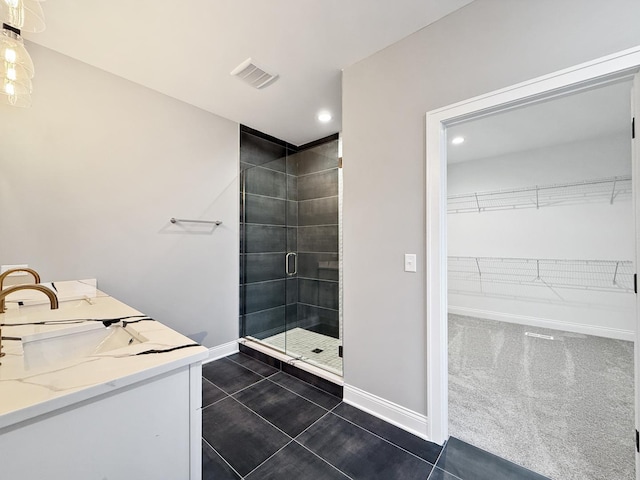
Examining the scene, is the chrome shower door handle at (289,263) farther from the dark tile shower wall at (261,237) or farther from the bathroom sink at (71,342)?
the bathroom sink at (71,342)

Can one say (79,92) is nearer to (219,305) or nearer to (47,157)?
(47,157)

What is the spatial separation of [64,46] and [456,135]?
3.84 m

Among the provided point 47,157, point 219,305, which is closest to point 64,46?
point 47,157

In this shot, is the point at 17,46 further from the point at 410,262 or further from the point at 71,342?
the point at 410,262

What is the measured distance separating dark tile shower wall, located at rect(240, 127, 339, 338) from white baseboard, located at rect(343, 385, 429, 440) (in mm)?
952

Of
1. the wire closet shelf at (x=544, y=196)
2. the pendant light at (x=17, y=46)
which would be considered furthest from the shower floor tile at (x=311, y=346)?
the wire closet shelf at (x=544, y=196)

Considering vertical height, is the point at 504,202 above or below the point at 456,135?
below

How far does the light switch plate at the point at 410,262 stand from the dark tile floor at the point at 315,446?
1.04 meters

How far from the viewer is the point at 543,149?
377cm

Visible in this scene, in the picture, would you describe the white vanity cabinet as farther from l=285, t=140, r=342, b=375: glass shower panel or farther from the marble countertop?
l=285, t=140, r=342, b=375: glass shower panel

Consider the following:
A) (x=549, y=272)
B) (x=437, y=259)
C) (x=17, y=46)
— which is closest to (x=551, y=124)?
(x=549, y=272)

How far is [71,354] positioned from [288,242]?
2230mm

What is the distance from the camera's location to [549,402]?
2.00 meters

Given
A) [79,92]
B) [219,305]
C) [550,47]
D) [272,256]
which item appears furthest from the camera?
[272,256]
